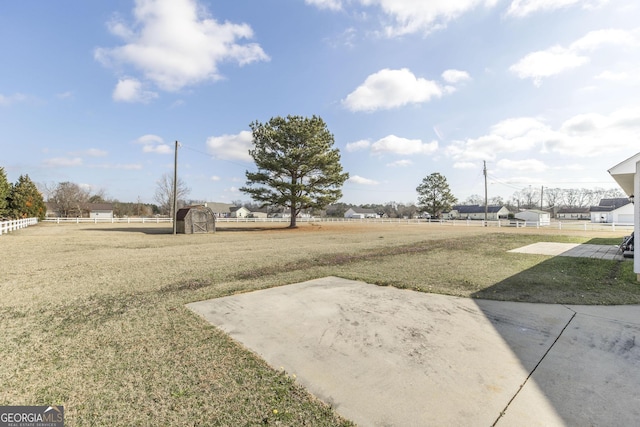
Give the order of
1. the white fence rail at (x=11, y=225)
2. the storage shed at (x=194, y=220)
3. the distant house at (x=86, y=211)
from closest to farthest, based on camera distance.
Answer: the white fence rail at (x=11, y=225) < the storage shed at (x=194, y=220) < the distant house at (x=86, y=211)

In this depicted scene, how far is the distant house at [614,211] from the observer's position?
135 ft

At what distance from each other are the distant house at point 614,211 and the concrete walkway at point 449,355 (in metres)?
52.6

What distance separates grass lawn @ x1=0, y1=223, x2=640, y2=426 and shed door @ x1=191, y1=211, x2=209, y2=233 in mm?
13182

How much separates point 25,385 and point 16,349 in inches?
40.9

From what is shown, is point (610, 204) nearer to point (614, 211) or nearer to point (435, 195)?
point (614, 211)

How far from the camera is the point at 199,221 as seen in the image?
22.7m

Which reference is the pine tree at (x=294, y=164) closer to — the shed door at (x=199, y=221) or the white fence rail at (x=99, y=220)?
the shed door at (x=199, y=221)

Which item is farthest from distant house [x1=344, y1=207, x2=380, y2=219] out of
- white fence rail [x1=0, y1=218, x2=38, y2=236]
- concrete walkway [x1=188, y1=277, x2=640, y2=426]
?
concrete walkway [x1=188, y1=277, x2=640, y2=426]

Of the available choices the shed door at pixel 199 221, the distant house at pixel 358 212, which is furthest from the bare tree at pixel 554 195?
the shed door at pixel 199 221

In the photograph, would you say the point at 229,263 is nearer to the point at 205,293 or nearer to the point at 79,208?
the point at 205,293

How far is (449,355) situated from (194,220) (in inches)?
→ 876

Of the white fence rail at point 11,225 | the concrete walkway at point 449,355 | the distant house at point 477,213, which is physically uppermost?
the distant house at point 477,213

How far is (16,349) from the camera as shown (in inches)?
124

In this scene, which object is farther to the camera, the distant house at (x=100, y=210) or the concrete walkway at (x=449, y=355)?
the distant house at (x=100, y=210)
